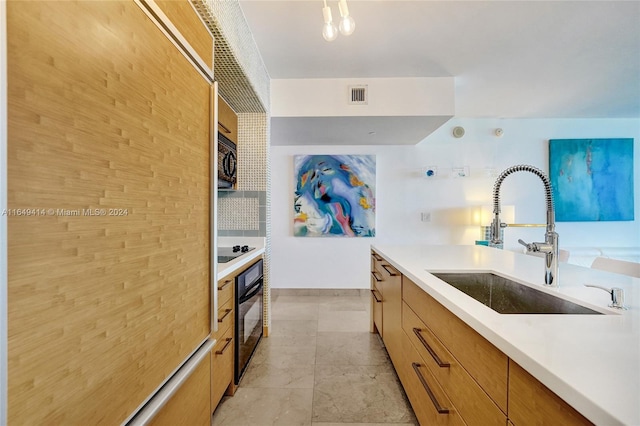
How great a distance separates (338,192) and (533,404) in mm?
3348

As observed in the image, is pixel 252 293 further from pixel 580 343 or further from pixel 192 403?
pixel 580 343

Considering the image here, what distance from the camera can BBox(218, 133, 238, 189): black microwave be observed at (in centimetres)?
191

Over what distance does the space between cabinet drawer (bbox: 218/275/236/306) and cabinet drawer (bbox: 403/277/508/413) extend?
1.01 metres

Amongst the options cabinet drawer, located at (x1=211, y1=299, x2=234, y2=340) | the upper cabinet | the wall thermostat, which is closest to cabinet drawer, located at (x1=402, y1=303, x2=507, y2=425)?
cabinet drawer, located at (x1=211, y1=299, x2=234, y2=340)

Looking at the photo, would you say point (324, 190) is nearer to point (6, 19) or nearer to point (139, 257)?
point (139, 257)

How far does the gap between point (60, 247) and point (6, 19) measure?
1.16 feet

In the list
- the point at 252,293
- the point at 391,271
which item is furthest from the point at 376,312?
the point at 252,293

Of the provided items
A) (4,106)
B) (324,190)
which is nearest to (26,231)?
(4,106)

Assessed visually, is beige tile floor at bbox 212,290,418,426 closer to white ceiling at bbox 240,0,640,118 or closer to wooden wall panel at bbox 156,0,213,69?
wooden wall panel at bbox 156,0,213,69

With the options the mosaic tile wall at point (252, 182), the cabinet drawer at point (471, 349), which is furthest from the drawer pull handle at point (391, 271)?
the mosaic tile wall at point (252, 182)

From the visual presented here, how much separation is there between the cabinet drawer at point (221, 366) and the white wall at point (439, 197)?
2.29 metres

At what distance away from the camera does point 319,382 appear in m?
1.83

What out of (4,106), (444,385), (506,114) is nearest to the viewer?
(4,106)

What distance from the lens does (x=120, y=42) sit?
60cm
